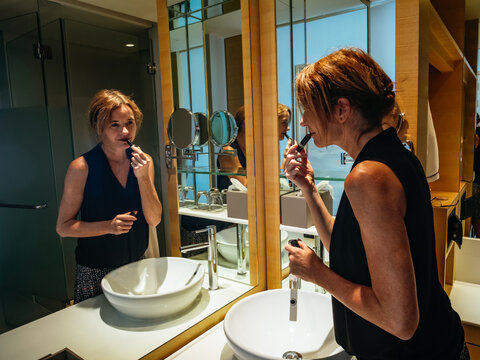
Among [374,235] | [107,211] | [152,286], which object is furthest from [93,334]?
[374,235]

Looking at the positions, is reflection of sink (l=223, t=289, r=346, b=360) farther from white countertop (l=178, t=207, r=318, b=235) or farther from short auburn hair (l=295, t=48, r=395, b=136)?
short auburn hair (l=295, t=48, r=395, b=136)

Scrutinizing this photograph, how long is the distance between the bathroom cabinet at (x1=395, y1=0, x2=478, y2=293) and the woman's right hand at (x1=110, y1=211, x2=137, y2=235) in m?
0.98

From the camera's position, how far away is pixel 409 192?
0.74 metres

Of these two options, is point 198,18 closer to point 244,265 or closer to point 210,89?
point 210,89

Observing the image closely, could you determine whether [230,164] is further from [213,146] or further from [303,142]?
[303,142]

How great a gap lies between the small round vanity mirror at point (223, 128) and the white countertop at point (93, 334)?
0.69 m

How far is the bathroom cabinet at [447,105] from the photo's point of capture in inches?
50.7

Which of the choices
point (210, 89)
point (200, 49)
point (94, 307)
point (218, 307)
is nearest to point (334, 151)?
point (210, 89)

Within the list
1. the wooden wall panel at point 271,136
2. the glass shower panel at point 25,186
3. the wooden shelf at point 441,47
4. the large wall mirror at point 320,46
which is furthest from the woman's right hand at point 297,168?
the wooden shelf at point 441,47

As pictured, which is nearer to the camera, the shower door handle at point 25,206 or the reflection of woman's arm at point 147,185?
the shower door handle at point 25,206

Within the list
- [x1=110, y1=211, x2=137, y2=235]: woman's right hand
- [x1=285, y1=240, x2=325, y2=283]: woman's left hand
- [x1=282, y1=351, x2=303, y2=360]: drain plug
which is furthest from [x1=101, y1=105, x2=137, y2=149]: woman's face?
[x1=282, y1=351, x2=303, y2=360]: drain plug

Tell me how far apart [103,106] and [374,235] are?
2.54 feet

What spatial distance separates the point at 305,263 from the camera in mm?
911

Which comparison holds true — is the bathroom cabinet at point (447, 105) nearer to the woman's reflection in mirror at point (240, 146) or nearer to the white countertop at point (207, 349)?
the woman's reflection in mirror at point (240, 146)
